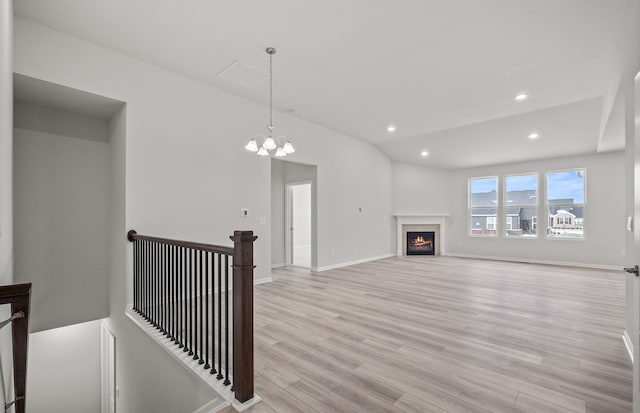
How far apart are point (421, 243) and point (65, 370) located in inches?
322

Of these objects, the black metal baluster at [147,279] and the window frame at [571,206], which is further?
the window frame at [571,206]

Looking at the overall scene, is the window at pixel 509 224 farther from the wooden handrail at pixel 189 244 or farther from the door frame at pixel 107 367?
the door frame at pixel 107 367

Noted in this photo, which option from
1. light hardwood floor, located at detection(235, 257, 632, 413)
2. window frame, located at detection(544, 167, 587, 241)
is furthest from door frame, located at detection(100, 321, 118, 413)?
window frame, located at detection(544, 167, 587, 241)

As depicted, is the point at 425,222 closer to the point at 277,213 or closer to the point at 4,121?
the point at 277,213

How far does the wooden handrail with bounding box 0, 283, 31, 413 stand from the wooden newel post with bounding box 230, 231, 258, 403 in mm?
986

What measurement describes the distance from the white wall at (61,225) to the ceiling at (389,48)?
1548mm

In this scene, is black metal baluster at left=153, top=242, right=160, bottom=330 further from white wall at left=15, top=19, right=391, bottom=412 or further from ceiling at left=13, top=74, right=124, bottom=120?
ceiling at left=13, top=74, right=124, bottom=120

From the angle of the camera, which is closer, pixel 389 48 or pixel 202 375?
pixel 202 375

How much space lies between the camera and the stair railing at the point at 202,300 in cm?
189

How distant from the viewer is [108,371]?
4.57 meters

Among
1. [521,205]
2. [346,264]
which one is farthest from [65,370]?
[521,205]

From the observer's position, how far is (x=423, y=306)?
379 cm

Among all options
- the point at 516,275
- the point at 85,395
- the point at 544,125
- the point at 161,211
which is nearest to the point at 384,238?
the point at 516,275

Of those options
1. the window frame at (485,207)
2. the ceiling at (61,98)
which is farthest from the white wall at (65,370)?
the window frame at (485,207)
